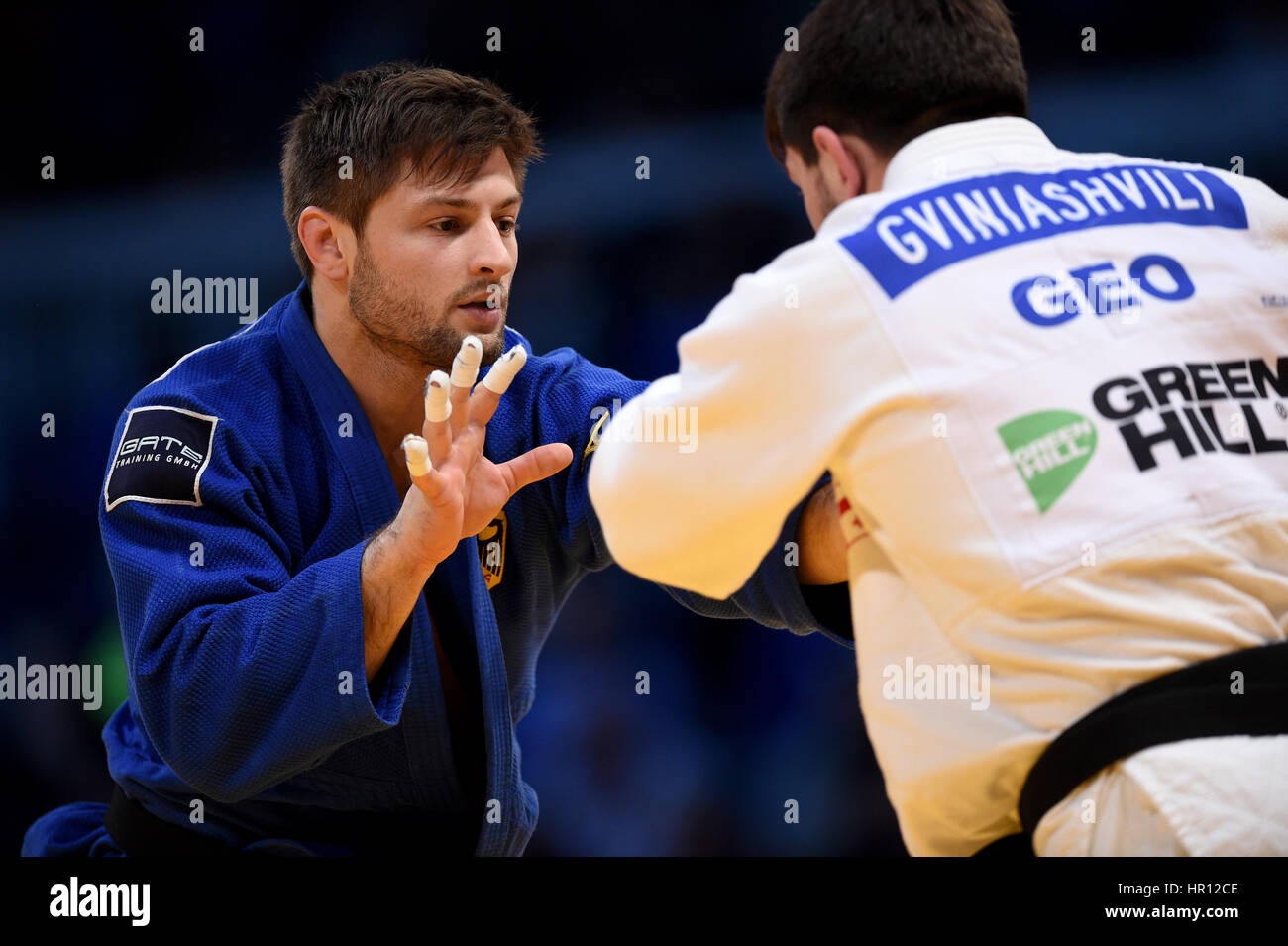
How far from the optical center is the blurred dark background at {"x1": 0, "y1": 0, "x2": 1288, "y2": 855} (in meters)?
3.19

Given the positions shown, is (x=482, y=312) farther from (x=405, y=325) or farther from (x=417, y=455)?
(x=417, y=455)

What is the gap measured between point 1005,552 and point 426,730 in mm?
1258

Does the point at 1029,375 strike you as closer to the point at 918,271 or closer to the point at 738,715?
the point at 918,271

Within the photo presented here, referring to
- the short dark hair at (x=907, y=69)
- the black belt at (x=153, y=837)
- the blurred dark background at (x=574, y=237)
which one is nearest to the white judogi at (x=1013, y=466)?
the short dark hair at (x=907, y=69)

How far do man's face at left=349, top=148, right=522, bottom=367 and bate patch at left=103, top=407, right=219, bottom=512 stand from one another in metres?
0.41

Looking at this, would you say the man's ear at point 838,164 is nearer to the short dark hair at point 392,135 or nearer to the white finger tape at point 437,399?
the white finger tape at point 437,399

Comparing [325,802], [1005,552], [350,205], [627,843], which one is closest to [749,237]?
[350,205]

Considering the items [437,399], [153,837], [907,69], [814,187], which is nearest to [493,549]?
[437,399]

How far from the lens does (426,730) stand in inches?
89.1

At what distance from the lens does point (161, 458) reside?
215 centimetres

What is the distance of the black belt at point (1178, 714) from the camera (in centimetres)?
134

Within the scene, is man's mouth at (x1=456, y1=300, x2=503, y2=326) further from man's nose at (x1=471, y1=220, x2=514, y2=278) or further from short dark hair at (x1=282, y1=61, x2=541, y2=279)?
short dark hair at (x1=282, y1=61, x2=541, y2=279)

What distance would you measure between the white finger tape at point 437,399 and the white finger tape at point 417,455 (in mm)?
94

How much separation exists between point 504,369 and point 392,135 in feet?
2.27
